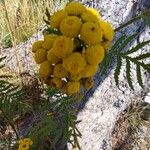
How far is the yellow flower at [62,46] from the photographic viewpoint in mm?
1162

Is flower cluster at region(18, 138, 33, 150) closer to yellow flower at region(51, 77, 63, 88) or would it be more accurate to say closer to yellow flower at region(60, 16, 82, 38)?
yellow flower at region(51, 77, 63, 88)

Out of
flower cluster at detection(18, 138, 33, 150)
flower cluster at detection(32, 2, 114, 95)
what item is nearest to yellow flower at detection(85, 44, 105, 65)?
flower cluster at detection(32, 2, 114, 95)

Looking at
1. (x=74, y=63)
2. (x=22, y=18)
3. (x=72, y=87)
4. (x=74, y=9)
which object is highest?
(x=74, y=9)

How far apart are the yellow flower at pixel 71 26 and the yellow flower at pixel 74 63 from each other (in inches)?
2.1

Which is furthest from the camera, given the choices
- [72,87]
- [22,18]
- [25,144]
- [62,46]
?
[22,18]

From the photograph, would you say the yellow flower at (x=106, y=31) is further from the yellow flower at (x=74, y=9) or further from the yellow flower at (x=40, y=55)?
the yellow flower at (x=40, y=55)

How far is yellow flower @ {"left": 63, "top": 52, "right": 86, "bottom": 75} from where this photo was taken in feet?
3.84

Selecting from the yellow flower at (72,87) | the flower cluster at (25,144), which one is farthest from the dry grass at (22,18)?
the yellow flower at (72,87)

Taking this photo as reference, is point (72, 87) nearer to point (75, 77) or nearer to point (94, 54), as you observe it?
point (75, 77)

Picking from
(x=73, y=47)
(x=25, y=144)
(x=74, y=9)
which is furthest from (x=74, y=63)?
(x=25, y=144)

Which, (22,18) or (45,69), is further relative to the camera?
(22,18)

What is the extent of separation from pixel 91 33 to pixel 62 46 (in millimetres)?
82

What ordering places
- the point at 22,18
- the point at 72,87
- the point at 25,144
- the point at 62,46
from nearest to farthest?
1. the point at 62,46
2. the point at 72,87
3. the point at 25,144
4. the point at 22,18

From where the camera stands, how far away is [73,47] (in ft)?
3.91
